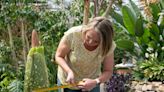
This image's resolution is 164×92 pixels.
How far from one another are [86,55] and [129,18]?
11.9 feet

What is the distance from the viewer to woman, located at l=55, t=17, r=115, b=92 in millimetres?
2480

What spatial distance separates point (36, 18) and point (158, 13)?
214cm

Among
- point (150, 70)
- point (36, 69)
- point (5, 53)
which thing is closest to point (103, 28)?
point (36, 69)

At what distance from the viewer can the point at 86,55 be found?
2.70 meters

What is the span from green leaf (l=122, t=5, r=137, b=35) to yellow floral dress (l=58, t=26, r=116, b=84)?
345cm

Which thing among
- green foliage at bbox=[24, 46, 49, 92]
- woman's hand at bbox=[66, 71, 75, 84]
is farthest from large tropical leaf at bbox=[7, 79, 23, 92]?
woman's hand at bbox=[66, 71, 75, 84]

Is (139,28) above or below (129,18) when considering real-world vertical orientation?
below

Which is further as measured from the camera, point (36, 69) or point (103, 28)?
point (36, 69)

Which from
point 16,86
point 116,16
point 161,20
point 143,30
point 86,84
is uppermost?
point 116,16

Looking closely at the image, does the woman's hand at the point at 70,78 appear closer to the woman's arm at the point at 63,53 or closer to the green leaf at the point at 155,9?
the woman's arm at the point at 63,53

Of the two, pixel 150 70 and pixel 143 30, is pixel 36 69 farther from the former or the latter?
pixel 143 30

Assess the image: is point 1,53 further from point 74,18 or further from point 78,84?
point 78,84

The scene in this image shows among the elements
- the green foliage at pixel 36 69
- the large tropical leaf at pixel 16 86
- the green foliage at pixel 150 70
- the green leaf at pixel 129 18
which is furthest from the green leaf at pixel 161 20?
the green foliage at pixel 36 69

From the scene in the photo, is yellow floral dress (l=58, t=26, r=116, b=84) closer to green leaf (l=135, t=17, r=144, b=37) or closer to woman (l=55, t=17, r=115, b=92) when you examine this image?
woman (l=55, t=17, r=115, b=92)
